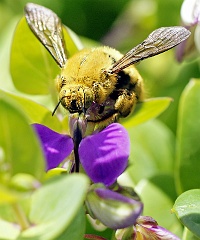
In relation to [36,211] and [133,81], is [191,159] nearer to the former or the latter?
[133,81]

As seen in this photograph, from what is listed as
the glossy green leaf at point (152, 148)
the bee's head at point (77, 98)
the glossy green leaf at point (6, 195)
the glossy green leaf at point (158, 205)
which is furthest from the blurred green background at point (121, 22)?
the glossy green leaf at point (6, 195)

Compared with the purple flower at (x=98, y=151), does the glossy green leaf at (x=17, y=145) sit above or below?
above

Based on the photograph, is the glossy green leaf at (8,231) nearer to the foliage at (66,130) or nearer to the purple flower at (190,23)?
the foliage at (66,130)

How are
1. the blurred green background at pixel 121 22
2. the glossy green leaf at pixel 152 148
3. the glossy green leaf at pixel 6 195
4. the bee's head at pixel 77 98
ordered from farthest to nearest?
the blurred green background at pixel 121 22 → the glossy green leaf at pixel 152 148 → the bee's head at pixel 77 98 → the glossy green leaf at pixel 6 195

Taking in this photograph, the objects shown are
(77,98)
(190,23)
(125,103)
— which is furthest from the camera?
(190,23)

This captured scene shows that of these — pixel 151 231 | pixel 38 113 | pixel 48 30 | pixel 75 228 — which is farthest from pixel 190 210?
pixel 48 30

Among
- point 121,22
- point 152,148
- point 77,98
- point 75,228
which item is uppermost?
point 77,98

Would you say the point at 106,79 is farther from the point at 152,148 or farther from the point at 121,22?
the point at 121,22

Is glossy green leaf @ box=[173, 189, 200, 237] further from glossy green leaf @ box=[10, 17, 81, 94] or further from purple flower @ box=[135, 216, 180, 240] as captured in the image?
glossy green leaf @ box=[10, 17, 81, 94]
